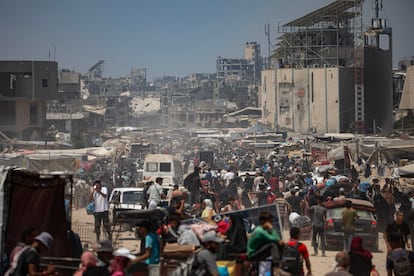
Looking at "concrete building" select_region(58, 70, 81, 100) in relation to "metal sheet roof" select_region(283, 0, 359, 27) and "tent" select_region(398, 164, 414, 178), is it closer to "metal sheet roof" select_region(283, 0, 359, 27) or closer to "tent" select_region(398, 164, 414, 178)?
"metal sheet roof" select_region(283, 0, 359, 27)

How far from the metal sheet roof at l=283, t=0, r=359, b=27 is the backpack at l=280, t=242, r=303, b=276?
66.2 meters

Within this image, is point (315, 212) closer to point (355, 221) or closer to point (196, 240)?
point (355, 221)

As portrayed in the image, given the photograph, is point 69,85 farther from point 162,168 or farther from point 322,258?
point 322,258

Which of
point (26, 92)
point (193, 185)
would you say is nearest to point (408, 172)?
point (193, 185)

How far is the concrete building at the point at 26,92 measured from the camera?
252 ft

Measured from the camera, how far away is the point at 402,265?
1020 centimetres

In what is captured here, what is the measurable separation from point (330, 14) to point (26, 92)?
87.2ft

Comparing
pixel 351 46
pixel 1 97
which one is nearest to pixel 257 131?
pixel 351 46

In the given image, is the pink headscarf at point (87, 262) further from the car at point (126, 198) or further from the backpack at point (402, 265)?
the car at point (126, 198)

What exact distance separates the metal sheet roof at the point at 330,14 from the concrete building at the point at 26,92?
71.9 ft

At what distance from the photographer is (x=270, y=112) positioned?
299 ft

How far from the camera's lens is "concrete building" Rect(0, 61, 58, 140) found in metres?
76.9

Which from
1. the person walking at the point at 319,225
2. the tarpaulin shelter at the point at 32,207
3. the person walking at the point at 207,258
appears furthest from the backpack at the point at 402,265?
the person walking at the point at 319,225

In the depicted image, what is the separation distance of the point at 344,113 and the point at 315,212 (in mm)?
59224
